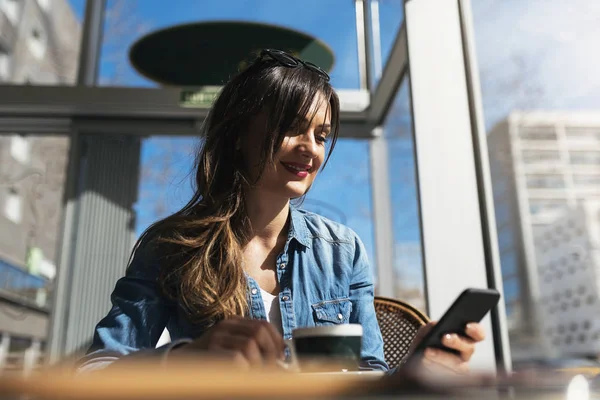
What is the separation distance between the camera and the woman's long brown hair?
93 centimetres

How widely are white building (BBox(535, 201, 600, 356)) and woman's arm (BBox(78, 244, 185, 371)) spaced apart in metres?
1.10

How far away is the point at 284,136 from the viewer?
1.05 m

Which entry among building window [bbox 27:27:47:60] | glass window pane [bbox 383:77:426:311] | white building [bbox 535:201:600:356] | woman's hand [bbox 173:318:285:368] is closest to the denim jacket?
woman's hand [bbox 173:318:285:368]

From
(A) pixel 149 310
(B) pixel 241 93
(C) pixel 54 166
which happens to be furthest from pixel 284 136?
(C) pixel 54 166

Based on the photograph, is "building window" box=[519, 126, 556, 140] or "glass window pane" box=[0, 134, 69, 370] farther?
"glass window pane" box=[0, 134, 69, 370]

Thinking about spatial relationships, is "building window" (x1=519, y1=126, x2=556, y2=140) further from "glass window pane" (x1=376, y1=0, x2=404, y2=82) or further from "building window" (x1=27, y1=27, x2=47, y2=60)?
"building window" (x1=27, y1=27, x2=47, y2=60)

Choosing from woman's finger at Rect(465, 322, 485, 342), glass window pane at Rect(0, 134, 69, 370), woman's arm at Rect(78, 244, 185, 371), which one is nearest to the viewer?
woman's finger at Rect(465, 322, 485, 342)

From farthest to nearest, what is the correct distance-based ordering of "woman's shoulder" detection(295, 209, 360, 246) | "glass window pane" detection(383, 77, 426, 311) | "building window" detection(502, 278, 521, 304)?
1. "glass window pane" detection(383, 77, 426, 311)
2. "building window" detection(502, 278, 521, 304)
3. "woman's shoulder" detection(295, 209, 360, 246)

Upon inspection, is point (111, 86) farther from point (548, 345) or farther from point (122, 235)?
point (548, 345)

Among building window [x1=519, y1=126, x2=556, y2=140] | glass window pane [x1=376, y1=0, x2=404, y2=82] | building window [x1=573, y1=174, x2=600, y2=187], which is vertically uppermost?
glass window pane [x1=376, y1=0, x2=404, y2=82]

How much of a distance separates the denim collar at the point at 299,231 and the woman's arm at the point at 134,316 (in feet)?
0.94

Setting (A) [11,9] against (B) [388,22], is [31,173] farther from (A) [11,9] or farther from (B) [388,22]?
(B) [388,22]

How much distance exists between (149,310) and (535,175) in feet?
4.14

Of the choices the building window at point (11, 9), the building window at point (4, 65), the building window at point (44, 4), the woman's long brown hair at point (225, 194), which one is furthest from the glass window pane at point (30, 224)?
the woman's long brown hair at point (225, 194)
